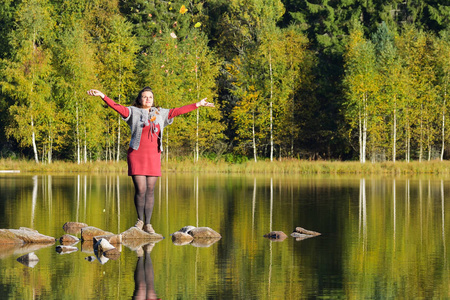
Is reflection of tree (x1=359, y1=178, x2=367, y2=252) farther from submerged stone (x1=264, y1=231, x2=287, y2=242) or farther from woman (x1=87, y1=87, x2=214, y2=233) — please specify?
woman (x1=87, y1=87, x2=214, y2=233)

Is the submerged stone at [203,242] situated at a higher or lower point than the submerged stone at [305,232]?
lower

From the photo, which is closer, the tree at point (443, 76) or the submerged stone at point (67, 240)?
the submerged stone at point (67, 240)

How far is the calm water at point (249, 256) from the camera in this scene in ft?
28.6

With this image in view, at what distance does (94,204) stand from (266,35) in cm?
4460

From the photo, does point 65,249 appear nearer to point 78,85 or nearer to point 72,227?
point 72,227

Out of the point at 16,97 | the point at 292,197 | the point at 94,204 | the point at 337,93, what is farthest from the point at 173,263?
the point at 337,93

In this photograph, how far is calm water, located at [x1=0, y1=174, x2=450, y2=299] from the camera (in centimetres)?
871

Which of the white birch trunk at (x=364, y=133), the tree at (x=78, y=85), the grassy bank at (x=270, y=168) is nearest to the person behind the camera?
the grassy bank at (x=270, y=168)

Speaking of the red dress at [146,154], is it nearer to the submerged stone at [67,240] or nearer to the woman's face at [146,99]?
the woman's face at [146,99]

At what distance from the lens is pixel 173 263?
1078 cm

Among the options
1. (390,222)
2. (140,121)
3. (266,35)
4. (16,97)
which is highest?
(266,35)

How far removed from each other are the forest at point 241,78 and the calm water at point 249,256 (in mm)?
39393

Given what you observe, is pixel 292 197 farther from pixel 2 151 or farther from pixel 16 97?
pixel 2 151

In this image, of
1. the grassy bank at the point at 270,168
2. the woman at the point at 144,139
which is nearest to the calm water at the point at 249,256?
the woman at the point at 144,139
